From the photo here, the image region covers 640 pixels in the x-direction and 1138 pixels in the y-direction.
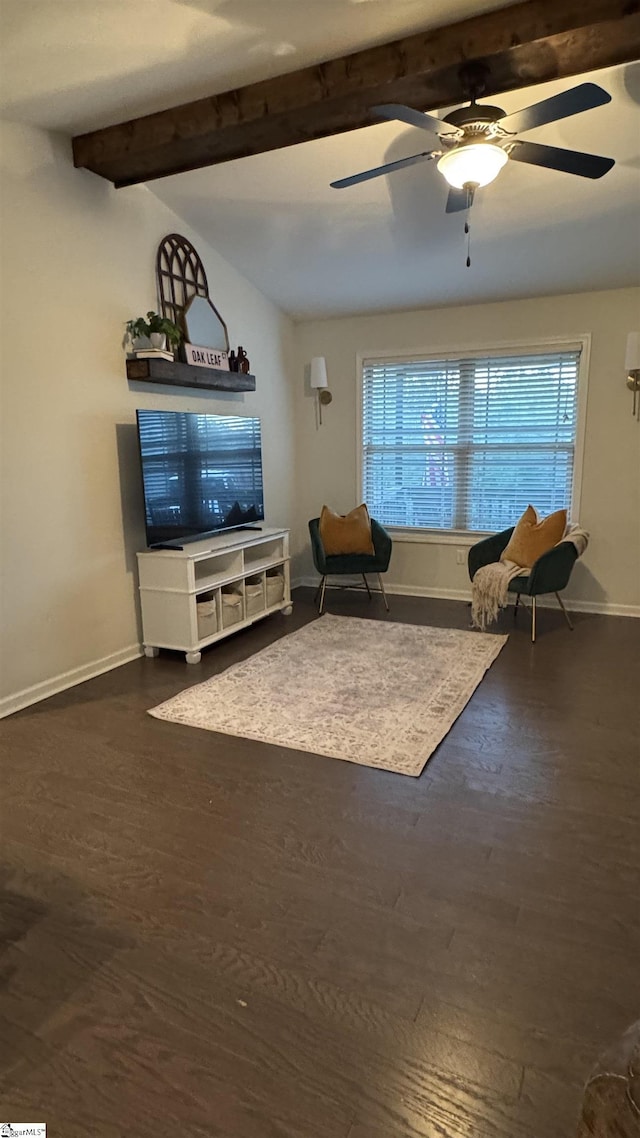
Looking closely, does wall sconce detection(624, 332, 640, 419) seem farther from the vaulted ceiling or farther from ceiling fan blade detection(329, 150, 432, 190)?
ceiling fan blade detection(329, 150, 432, 190)

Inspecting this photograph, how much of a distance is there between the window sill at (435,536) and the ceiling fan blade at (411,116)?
3.29 meters

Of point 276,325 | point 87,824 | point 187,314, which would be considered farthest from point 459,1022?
point 276,325

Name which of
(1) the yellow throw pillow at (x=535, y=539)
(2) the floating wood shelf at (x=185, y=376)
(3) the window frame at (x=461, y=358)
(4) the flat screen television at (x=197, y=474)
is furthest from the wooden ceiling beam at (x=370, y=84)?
(1) the yellow throw pillow at (x=535, y=539)

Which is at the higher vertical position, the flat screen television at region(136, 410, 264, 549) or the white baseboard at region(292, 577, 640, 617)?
the flat screen television at region(136, 410, 264, 549)

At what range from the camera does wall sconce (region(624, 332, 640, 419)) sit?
14.0ft

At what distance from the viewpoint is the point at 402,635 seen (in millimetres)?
4262

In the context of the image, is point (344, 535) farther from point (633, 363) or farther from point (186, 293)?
point (633, 363)

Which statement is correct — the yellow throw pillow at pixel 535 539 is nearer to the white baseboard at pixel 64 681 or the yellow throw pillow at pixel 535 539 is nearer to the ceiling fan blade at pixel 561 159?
the ceiling fan blade at pixel 561 159

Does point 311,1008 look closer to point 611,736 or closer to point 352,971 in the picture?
point 352,971

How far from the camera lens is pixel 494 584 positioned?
420 cm

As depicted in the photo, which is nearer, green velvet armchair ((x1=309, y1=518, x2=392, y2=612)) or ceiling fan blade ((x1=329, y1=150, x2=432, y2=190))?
ceiling fan blade ((x1=329, y1=150, x2=432, y2=190))

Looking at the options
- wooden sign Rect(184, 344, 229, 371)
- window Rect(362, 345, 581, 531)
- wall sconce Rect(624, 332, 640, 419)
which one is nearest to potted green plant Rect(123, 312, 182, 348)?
wooden sign Rect(184, 344, 229, 371)

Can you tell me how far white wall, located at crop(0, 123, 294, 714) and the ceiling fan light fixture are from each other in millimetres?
2029

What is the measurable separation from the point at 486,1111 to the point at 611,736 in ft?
6.11
